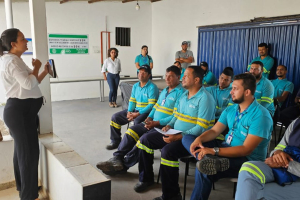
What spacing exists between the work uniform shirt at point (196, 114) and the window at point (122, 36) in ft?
19.1

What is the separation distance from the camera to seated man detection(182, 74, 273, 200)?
181cm

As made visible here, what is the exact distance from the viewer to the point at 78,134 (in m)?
4.34

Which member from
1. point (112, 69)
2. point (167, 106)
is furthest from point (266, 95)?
point (112, 69)

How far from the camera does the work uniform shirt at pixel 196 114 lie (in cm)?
237

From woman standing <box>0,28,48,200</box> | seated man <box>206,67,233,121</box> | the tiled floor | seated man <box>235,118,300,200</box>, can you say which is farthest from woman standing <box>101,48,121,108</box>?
seated man <box>235,118,300,200</box>

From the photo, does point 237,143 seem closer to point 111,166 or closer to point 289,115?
point 111,166

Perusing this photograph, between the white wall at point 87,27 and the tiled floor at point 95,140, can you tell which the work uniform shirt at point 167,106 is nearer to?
the tiled floor at point 95,140

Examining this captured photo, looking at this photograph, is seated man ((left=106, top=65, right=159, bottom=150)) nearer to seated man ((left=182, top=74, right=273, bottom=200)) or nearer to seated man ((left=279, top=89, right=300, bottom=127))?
seated man ((left=182, top=74, right=273, bottom=200))

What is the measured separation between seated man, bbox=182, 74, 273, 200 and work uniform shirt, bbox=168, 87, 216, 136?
0.70ft

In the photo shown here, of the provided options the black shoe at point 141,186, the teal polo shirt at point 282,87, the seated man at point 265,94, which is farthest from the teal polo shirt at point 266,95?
the black shoe at point 141,186

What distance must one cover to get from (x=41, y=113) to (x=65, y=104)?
4257mm

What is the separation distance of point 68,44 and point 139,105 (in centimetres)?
457

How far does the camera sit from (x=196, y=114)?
8.09 ft

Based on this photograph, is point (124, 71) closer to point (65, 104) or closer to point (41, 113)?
point (65, 104)
